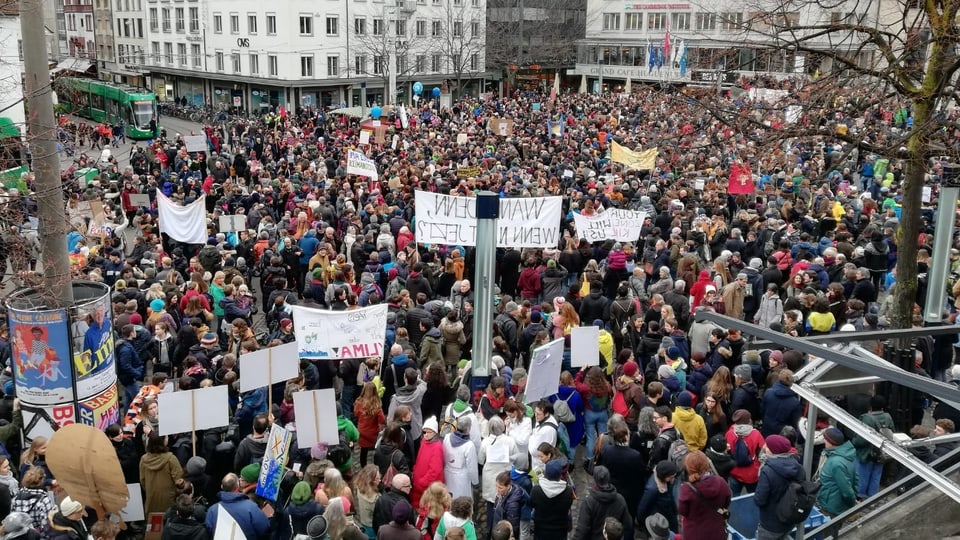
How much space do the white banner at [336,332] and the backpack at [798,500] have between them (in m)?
5.13

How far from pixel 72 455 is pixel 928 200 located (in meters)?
17.6

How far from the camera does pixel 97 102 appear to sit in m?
50.9

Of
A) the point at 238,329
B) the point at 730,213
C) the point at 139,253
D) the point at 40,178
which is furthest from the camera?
the point at 730,213

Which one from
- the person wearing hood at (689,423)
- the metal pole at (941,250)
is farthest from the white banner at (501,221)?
the metal pole at (941,250)

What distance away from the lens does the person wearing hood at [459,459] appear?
8.27m

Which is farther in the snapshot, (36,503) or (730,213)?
(730,213)

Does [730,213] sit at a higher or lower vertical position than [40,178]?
lower

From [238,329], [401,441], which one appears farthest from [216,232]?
[401,441]

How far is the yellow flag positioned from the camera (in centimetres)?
2302

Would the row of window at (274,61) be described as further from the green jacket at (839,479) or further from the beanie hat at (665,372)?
the green jacket at (839,479)

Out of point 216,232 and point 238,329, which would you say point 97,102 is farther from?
point 238,329

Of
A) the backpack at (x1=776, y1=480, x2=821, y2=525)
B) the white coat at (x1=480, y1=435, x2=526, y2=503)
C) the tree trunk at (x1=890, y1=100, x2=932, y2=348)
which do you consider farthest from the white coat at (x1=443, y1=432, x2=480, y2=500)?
the tree trunk at (x1=890, y1=100, x2=932, y2=348)

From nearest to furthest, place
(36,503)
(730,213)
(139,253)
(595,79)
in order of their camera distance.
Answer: (36,503), (139,253), (730,213), (595,79)

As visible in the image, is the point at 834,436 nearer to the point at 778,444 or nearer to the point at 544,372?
the point at 778,444
